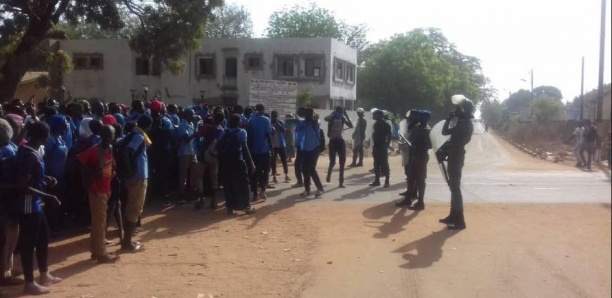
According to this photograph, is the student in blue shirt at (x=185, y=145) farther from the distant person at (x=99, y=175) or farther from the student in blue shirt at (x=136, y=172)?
the distant person at (x=99, y=175)

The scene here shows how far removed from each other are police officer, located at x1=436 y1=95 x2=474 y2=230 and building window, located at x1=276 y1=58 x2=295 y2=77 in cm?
3097

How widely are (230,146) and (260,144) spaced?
1.44 m

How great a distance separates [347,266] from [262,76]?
3391cm

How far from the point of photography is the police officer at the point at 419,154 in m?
11.1

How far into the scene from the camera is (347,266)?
749cm

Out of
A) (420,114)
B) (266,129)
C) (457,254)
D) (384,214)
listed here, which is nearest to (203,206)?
(266,129)

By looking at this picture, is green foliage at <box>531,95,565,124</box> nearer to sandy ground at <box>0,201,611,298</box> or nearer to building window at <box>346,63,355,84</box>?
building window at <box>346,63,355,84</box>

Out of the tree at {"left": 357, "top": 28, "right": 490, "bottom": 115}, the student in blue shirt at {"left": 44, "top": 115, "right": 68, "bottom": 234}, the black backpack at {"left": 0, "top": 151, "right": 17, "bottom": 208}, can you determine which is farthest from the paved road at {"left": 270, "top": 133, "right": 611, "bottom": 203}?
the tree at {"left": 357, "top": 28, "right": 490, "bottom": 115}

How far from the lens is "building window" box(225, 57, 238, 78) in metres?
41.2

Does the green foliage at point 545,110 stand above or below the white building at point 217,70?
below

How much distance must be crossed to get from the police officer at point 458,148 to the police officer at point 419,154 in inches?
58.3

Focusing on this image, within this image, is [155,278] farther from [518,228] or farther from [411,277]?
[518,228]

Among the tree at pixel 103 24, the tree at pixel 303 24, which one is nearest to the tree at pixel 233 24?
the tree at pixel 303 24

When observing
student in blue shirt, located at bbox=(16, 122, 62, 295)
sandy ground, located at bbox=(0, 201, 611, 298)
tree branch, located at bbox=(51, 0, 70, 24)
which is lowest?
sandy ground, located at bbox=(0, 201, 611, 298)
